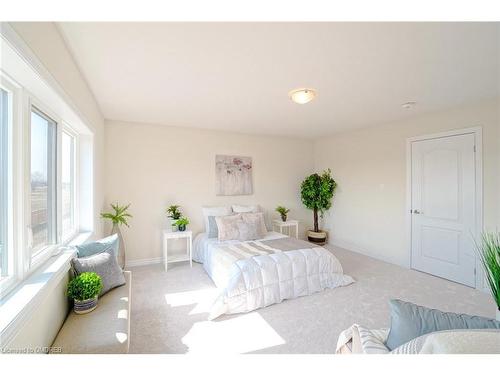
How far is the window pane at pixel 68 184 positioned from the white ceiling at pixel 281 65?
2.10 feet

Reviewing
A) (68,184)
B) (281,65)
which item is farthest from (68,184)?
(281,65)

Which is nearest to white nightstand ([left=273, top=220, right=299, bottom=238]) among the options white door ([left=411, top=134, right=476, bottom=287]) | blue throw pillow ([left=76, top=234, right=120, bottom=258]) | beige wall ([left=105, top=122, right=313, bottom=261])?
beige wall ([left=105, top=122, right=313, bottom=261])

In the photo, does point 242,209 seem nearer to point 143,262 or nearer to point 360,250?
point 143,262

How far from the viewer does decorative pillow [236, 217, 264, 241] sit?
11.2 ft

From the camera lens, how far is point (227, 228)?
3.40m

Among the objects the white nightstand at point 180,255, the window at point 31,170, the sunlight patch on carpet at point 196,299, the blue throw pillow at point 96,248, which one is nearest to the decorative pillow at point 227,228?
the white nightstand at point 180,255

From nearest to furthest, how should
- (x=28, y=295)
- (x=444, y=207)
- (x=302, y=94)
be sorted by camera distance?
(x=28, y=295), (x=302, y=94), (x=444, y=207)

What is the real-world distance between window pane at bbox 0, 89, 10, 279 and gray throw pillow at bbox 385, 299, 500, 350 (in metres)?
1.95

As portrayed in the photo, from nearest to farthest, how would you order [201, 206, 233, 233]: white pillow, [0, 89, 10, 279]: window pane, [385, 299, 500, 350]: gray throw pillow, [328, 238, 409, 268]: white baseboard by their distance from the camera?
[385, 299, 500, 350]: gray throw pillow, [0, 89, 10, 279]: window pane, [328, 238, 409, 268]: white baseboard, [201, 206, 233, 233]: white pillow

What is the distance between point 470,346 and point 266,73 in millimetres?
2094

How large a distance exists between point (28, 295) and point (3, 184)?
593 mm

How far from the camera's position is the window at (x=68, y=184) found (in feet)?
7.23

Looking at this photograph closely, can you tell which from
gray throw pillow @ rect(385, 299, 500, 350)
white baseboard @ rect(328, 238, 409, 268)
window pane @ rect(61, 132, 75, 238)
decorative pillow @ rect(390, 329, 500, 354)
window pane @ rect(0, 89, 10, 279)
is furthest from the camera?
white baseboard @ rect(328, 238, 409, 268)

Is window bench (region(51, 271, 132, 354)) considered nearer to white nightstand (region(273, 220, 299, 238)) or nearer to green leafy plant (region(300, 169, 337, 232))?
white nightstand (region(273, 220, 299, 238))
